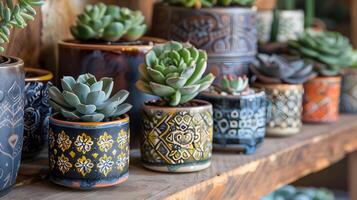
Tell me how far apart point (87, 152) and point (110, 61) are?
0.16 metres

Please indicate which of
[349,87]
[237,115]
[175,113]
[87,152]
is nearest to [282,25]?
[349,87]

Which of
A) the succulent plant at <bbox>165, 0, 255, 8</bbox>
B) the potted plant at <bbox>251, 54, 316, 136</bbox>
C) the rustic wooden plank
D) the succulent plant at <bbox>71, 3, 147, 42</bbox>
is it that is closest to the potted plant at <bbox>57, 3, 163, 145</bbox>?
the succulent plant at <bbox>71, 3, 147, 42</bbox>

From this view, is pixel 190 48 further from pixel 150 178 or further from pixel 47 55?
pixel 47 55

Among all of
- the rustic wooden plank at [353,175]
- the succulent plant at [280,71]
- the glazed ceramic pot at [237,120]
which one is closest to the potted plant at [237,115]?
the glazed ceramic pot at [237,120]

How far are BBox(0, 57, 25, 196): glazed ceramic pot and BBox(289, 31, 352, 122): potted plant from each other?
0.53 meters

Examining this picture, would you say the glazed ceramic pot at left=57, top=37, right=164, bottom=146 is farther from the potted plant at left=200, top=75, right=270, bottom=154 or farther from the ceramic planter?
the ceramic planter

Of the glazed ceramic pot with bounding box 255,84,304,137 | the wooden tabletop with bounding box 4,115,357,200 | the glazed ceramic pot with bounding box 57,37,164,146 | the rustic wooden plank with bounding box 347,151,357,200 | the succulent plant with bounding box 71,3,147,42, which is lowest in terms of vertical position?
the rustic wooden plank with bounding box 347,151,357,200

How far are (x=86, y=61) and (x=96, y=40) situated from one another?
0.05 metres

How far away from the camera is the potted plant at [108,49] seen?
733mm

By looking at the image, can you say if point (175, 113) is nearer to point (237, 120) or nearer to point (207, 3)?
point (237, 120)

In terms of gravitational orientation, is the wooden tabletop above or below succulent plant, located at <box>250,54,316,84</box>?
below

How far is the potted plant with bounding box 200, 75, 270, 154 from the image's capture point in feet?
2.52

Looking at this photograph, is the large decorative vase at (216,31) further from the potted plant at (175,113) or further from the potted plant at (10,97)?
the potted plant at (10,97)

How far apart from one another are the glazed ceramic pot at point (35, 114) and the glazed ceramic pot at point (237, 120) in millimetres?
197
